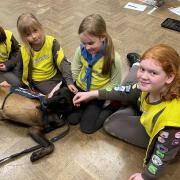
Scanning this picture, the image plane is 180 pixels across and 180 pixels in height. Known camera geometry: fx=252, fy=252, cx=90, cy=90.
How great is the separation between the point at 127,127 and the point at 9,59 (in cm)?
107

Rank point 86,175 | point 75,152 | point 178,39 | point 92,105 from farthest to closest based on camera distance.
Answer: point 178,39 < point 92,105 < point 75,152 < point 86,175

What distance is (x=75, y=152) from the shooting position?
1559 millimetres

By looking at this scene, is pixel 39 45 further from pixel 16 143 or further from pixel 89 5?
pixel 89 5

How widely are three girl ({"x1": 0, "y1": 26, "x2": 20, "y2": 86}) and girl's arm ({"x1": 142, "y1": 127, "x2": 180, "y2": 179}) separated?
1.14 meters

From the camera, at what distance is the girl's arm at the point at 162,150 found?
117cm

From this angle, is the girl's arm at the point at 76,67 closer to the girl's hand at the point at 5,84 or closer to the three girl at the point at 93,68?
the three girl at the point at 93,68

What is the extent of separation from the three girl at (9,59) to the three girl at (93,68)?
1.69 ft

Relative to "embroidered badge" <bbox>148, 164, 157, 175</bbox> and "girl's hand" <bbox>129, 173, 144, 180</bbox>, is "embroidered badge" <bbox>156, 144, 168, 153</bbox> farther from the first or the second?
"girl's hand" <bbox>129, 173, 144, 180</bbox>

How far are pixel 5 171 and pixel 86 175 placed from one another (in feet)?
1.57

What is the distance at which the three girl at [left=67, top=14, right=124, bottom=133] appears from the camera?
143 centimetres

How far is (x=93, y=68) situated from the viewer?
162cm

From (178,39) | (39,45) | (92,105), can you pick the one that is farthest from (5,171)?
(178,39)

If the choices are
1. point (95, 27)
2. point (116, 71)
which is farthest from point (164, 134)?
point (95, 27)

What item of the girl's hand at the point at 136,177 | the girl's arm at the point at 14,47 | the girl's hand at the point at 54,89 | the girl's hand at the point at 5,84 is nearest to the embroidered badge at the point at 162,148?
the girl's hand at the point at 136,177
